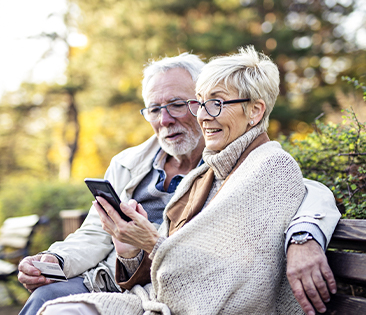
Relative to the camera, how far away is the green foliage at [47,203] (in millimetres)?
7979

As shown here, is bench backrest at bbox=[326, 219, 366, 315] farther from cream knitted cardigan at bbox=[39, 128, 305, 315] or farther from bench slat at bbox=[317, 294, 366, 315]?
cream knitted cardigan at bbox=[39, 128, 305, 315]

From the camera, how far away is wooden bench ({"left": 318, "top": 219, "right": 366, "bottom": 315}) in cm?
156

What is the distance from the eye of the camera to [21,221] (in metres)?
5.94

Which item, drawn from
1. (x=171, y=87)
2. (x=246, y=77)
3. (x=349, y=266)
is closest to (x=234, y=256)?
(x=349, y=266)

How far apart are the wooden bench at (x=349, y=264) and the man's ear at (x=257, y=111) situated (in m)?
0.70

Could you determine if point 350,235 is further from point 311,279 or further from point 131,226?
point 131,226

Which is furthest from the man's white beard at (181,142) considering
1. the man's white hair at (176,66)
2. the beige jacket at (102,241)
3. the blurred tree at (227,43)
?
the blurred tree at (227,43)

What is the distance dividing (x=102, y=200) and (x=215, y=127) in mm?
727

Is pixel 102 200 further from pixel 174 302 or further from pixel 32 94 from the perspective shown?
pixel 32 94

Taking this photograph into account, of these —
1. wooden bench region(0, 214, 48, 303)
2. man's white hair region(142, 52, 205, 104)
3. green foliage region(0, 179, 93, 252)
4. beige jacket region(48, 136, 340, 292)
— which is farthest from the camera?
green foliage region(0, 179, 93, 252)

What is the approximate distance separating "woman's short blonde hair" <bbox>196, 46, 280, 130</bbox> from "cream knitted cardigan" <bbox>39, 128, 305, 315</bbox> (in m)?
0.45

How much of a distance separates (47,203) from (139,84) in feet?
27.1

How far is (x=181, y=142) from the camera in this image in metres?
Answer: 2.88

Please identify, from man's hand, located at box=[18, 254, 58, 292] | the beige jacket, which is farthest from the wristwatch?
man's hand, located at box=[18, 254, 58, 292]
